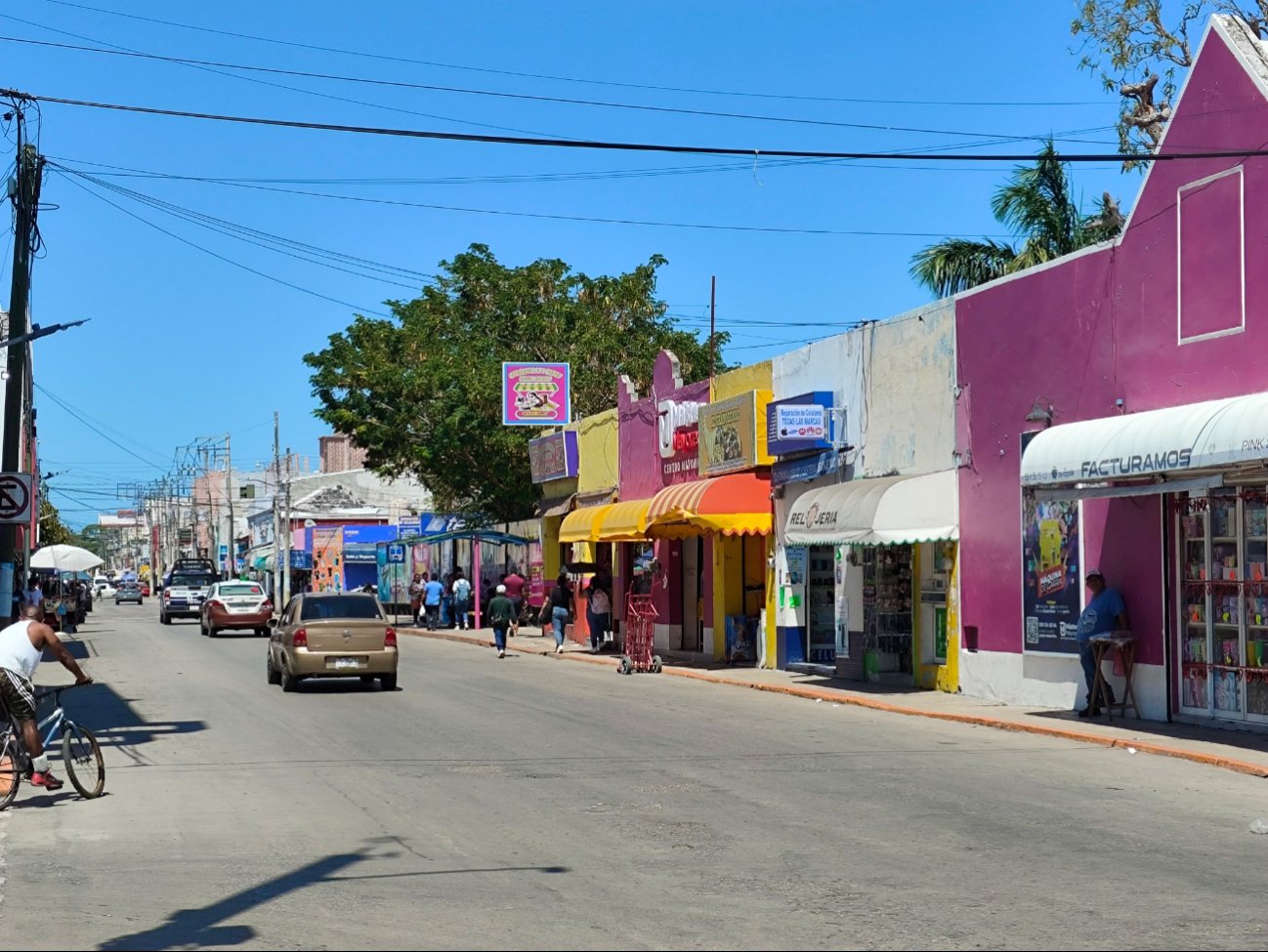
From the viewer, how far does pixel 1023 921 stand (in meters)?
8.19

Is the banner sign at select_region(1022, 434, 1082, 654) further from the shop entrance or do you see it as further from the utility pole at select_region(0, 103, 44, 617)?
the utility pole at select_region(0, 103, 44, 617)

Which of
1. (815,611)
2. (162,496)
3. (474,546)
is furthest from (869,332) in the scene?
(162,496)

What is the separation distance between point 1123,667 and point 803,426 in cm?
940

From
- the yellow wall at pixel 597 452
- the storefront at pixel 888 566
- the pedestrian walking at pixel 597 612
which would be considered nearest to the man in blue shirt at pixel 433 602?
the yellow wall at pixel 597 452

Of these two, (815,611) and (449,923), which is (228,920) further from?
(815,611)

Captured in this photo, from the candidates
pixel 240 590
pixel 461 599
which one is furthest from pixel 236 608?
pixel 461 599

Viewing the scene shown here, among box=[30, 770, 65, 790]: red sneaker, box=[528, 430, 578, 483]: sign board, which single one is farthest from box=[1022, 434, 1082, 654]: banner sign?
box=[528, 430, 578, 483]: sign board

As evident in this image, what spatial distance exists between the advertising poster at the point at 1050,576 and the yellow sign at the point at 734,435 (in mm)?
8971

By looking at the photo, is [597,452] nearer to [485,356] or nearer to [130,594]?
[485,356]

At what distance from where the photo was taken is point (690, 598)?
36094 millimetres

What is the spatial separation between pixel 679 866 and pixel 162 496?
167271mm

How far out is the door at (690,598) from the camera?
116 ft

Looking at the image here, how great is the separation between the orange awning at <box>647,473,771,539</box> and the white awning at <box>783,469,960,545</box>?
507 cm

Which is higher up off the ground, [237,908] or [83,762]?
[83,762]
